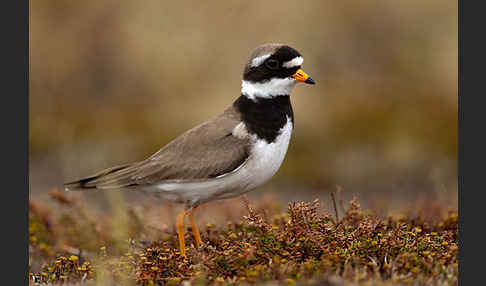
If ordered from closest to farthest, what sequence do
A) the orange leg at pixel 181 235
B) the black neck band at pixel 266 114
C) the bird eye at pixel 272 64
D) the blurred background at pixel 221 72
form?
the orange leg at pixel 181 235 → the black neck band at pixel 266 114 → the bird eye at pixel 272 64 → the blurred background at pixel 221 72

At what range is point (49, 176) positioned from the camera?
478 inches

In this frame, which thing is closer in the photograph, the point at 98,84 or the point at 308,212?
the point at 308,212

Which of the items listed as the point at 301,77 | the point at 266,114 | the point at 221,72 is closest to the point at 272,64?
the point at 301,77

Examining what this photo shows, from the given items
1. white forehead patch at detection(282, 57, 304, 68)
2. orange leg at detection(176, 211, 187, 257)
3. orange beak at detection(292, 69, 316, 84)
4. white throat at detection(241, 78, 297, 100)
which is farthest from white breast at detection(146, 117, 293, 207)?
white forehead patch at detection(282, 57, 304, 68)

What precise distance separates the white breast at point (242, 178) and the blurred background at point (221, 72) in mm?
5706

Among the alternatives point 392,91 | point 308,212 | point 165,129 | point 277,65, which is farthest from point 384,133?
point 308,212

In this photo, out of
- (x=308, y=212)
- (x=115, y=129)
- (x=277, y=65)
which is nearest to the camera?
(x=308, y=212)

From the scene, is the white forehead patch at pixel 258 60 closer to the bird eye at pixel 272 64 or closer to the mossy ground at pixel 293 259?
the bird eye at pixel 272 64

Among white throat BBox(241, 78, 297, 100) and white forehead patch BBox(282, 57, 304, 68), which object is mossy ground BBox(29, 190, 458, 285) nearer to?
white throat BBox(241, 78, 297, 100)

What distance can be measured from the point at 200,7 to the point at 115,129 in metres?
3.39

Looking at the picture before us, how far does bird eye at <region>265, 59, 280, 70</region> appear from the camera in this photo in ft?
21.2

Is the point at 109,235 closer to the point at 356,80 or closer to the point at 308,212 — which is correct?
the point at 308,212

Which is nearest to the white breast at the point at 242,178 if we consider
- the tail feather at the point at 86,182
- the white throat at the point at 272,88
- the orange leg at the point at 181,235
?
the orange leg at the point at 181,235

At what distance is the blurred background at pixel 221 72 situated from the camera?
1249 cm
